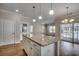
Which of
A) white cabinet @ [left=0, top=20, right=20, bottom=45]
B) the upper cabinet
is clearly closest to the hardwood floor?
white cabinet @ [left=0, top=20, right=20, bottom=45]

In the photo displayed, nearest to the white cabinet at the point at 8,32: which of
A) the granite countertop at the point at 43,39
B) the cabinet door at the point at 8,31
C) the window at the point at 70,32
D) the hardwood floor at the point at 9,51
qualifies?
A: the cabinet door at the point at 8,31

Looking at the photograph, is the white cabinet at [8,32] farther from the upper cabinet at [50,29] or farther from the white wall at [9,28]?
the upper cabinet at [50,29]

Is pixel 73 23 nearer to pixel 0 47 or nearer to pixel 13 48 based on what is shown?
pixel 13 48

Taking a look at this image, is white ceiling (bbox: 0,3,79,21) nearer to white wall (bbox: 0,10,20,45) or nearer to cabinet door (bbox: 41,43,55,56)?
white wall (bbox: 0,10,20,45)

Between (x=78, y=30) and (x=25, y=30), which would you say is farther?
(x=25, y=30)

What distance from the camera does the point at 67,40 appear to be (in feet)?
7.13

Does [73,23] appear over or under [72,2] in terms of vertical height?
under

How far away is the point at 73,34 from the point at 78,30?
0.50 ft

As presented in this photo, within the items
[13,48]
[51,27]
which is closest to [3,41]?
[13,48]

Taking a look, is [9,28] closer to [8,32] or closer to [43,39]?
[8,32]

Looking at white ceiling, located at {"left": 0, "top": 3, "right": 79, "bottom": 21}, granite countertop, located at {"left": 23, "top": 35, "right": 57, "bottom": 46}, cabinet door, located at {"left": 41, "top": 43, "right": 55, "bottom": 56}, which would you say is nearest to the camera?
cabinet door, located at {"left": 41, "top": 43, "right": 55, "bottom": 56}

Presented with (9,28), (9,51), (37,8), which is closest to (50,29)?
(37,8)

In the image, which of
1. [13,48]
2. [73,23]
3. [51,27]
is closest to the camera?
[73,23]

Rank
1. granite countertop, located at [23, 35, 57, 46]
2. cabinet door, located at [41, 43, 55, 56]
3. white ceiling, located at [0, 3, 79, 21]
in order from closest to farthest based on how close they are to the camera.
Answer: cabinet door, located at [41, 43, 55, 56], white ceiling, located at [0, 3, 79, 21], granite countertop, located at [23, 35, 57, 46]
